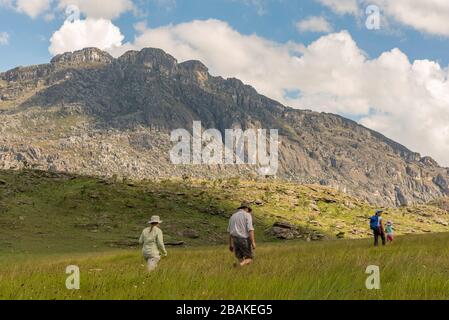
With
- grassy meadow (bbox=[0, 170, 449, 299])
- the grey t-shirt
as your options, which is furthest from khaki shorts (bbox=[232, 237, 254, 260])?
grassy meadow (bbox=[0, 170, 449, 299])

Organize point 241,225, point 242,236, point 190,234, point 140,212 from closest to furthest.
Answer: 1. point 242,236
2. point 241,225
3. point 190,234
4. point 140,212

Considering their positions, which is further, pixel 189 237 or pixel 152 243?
pixel 189 237

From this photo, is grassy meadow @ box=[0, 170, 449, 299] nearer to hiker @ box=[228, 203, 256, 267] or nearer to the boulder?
the boulder

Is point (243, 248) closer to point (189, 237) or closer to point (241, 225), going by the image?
point (241, 225)

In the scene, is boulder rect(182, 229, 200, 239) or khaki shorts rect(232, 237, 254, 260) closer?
khaki shorts rect(232, 237, 254, 260)

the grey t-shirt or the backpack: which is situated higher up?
the grey t-shirt

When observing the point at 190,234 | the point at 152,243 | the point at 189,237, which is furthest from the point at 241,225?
the point at 190,234

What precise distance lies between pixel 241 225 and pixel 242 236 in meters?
0.36

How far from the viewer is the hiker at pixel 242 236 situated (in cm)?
1537

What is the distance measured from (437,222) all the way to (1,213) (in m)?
81.1

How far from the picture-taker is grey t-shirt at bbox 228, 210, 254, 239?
15422 millimetres

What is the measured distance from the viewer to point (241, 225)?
1554 cm

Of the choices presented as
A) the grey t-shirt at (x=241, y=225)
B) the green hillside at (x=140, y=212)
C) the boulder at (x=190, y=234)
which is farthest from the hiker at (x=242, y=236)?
the boulder at (x=190, y=234)
